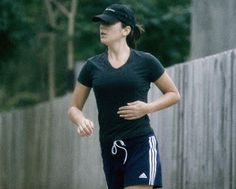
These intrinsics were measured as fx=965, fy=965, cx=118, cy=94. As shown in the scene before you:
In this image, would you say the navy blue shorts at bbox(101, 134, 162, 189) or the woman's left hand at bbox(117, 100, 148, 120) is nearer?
the woman's left hand at bbox(117, 100, 148, 120)

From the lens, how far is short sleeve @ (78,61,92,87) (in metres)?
6.41

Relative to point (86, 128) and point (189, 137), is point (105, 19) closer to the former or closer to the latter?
point (86, 128)

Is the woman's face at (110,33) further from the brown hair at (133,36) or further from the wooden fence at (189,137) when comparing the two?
the wooden fence at (189,137)

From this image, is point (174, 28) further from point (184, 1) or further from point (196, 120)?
point (196, 120)

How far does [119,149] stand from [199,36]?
249 inches

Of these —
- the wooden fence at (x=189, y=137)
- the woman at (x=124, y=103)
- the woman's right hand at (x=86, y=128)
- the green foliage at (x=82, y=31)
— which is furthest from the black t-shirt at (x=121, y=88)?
the green foliage at (x=82, y=31)

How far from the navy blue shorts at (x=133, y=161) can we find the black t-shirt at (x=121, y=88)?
59 millimetres

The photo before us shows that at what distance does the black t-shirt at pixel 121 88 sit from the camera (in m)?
6.20

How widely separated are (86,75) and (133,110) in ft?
1.68

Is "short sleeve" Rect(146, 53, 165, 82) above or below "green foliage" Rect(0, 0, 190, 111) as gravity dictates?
below

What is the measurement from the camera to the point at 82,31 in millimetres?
20641

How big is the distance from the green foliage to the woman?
1157 centimetres

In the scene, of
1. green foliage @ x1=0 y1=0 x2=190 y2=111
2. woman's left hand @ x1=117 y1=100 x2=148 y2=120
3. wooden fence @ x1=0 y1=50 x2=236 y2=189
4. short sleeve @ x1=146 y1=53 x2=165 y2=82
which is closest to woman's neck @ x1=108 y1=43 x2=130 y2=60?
short sleeve @ x1=146 y1=53 x2=165 y2=82

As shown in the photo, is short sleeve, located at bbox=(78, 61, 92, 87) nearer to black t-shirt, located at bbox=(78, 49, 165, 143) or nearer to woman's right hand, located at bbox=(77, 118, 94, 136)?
black t-shirt, located at bbox=(78, 49, 165, 143)
